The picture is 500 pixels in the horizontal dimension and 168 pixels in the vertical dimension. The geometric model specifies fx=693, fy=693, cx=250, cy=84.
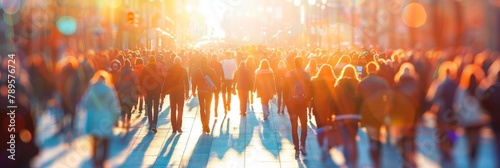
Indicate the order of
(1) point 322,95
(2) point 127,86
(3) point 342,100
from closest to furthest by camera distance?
1. (3) point 342,100
2. (1) point 322,95
3. (2) point 127,86

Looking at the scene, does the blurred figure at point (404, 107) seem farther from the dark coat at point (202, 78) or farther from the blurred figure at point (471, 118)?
the dark coat at point (202, 78)

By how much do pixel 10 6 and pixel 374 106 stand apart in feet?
56.1

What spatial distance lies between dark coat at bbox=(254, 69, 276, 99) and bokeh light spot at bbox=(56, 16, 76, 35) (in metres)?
19.9

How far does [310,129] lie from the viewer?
16.0 metres

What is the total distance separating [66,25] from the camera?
37031mm

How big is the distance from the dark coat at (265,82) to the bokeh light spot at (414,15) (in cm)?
3290

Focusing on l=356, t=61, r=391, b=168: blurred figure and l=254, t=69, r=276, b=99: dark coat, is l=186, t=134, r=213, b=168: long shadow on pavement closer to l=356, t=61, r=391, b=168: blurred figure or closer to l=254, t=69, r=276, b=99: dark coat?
l=356, t=61, r=391, b=168: blurred figure

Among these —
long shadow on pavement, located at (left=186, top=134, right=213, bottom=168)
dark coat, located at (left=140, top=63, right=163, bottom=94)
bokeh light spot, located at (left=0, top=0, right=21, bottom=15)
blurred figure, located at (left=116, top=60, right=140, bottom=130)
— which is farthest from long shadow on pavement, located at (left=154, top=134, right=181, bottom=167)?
bokeh light spot, located at (left=0, top=0, right=21, bottom=15)

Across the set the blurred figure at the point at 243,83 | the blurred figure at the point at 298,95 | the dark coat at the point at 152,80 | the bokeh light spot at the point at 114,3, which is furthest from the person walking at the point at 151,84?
the bokeh light spot at the point at 114,3

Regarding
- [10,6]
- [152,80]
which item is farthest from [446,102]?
[10,6]

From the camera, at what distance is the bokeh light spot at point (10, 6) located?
74.3 ft

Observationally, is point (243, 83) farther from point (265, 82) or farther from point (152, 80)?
point (152, 80)

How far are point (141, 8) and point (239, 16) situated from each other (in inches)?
4924

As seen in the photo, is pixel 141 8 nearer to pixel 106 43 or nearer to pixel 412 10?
pixel 106 43
